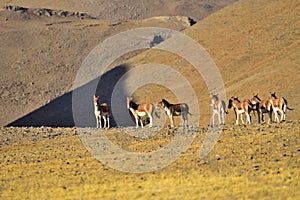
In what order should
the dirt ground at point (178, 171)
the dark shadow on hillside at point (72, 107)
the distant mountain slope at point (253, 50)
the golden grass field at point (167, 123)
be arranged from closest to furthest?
the dirt ground at point (178, 171), the golden grass field at point (167, 123), the distant mountain slope at point (253, 50), the dark shadow on hillside at point (72, 107)

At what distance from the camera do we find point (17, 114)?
3649 inches

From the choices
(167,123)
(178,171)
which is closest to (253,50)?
(167,123)

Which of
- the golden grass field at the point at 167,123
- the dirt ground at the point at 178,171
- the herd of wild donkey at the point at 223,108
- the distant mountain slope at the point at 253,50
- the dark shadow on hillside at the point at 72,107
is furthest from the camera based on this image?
the dark shadow on hillside at the point at 72,107

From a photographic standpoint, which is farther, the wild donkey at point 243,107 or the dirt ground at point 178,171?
the wild donkey at point 243,107

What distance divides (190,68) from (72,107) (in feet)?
49.6

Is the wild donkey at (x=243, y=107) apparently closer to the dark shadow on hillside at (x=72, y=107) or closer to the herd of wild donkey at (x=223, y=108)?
the herd of wild donkey at (x=223, y=108)

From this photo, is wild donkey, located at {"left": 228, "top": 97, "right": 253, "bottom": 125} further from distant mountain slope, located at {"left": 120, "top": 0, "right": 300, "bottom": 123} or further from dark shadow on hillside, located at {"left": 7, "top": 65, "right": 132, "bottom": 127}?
dark shadow on hillside, located at {"left": 7, "top": 65, "right": 132, "bottom": 127}

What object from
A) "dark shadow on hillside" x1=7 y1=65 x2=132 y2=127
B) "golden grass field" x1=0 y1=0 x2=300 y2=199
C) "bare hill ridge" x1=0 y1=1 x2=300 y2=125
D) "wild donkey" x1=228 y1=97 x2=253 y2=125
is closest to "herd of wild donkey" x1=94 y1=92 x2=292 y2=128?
"wild donkey" x1=228 y1=97 x2=253 y2=125

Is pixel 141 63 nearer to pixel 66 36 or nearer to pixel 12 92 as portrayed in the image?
pixel 12 92

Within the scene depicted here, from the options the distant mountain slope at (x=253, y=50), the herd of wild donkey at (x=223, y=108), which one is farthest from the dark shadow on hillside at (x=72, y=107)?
the herd of wild donkey at (x=223, y=108)

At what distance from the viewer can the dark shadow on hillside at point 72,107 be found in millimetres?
75875

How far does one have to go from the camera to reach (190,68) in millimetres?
84312

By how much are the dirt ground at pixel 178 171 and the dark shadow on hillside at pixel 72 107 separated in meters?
35.3

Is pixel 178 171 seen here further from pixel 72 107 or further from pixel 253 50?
pixel 72 107
